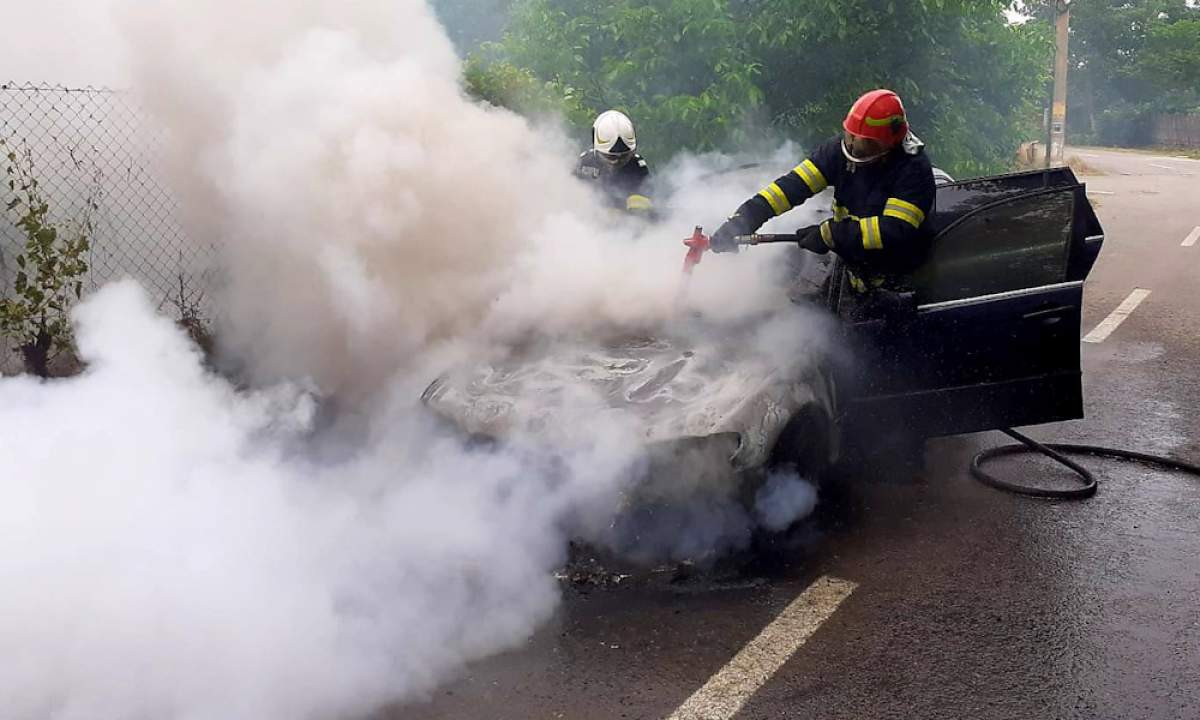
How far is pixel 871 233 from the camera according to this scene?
15.5 ft

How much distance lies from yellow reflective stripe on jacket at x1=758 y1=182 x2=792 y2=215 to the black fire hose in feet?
5.04

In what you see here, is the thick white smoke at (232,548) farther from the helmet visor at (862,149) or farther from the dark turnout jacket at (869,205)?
the helmet visor at (862,149)

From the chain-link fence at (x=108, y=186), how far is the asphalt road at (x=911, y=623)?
12.5ft

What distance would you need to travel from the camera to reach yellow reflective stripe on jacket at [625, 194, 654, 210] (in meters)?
6.02

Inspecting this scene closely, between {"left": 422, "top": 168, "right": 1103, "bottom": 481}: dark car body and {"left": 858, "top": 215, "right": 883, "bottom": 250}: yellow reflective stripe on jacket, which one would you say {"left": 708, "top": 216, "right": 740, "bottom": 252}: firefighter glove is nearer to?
{"left": 422, "top": 168, "right": 1103, "bottom": 481}: dark car body

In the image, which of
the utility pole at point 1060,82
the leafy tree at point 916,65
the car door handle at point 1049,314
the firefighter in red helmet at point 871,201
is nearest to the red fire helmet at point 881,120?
the firefighter in red helmet at point 871,201

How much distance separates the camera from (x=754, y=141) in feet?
33.7

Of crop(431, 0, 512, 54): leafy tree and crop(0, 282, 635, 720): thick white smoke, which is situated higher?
crop(431, 0, 512, 54): leafy tree

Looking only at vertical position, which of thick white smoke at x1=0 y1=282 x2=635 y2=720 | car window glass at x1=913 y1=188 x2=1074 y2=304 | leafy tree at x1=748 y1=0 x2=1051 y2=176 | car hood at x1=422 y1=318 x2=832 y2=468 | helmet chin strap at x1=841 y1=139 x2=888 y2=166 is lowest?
thick white smoke at x1=0 y1=282 x2=635 y2=720

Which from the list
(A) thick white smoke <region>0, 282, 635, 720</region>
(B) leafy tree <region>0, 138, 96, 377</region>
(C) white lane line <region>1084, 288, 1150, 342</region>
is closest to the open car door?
(A) thick white smoke <region>0, 282, 635, 720</region>

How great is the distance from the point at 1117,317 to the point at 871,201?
5.47 metres

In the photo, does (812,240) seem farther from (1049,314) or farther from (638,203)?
(638,203)

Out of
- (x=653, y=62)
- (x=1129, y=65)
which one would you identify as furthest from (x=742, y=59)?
(x=1129, y=65)

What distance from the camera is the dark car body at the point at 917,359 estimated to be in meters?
4.41
